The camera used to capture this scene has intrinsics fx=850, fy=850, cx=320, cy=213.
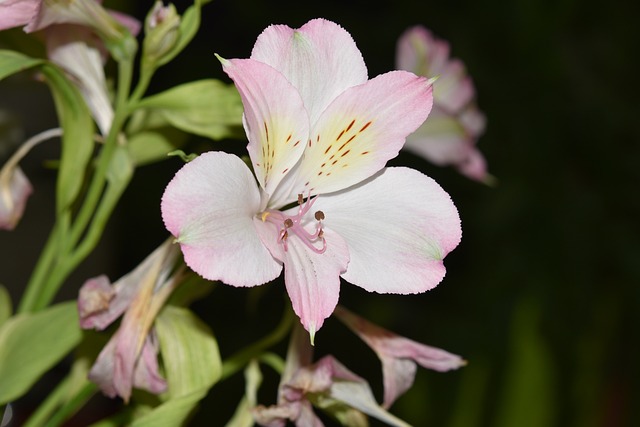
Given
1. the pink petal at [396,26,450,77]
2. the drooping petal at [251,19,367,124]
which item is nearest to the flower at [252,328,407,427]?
the drooping petal at [251,19,367,124]

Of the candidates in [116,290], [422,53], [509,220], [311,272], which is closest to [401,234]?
[311,272]

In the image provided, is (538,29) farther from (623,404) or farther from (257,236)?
(257,236)

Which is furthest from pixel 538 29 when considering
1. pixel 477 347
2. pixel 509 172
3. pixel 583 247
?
pixel 477 347

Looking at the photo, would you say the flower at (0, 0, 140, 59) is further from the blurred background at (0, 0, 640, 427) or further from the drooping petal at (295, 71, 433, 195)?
the blurred background at (0, 0, 640, 427)

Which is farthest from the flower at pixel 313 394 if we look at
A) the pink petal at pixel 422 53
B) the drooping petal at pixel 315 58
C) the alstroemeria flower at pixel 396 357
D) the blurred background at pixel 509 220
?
the blurred background at pixel 509 220

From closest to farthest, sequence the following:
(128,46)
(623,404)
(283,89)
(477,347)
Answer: (283,89) < (128,46) < (477,347) < (623,404)
